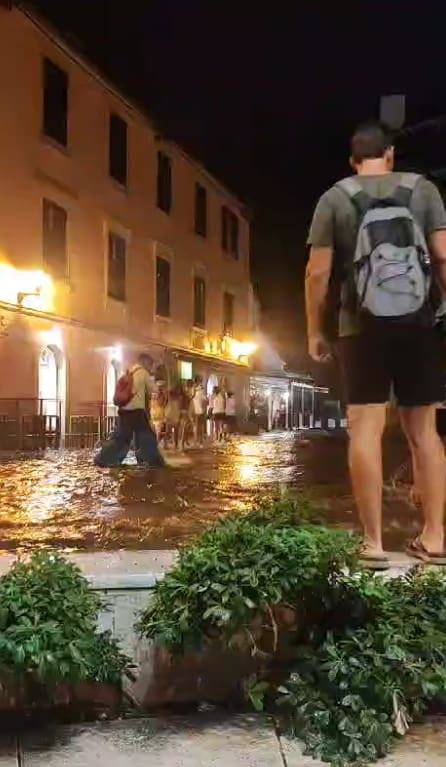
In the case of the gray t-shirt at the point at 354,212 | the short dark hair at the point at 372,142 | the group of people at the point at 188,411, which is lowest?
the group of people at the point at 188,411

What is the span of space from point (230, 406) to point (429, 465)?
6518 mm

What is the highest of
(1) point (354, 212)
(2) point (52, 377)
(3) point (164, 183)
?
(3) point (164, 183)

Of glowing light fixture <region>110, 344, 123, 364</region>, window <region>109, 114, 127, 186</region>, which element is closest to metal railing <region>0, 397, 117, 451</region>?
glowing light fixture <region>110, 344, 123, 364</region>

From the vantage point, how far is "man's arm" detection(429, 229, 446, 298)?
2871 millimetres

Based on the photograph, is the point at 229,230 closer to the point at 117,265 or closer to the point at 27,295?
the point at 117,265

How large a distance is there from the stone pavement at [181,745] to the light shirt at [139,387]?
260 inches

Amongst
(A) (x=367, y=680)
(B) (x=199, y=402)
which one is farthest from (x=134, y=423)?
(A) (x=367, y=680)

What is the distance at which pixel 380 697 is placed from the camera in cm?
238

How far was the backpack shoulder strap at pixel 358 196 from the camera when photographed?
9.38 feet

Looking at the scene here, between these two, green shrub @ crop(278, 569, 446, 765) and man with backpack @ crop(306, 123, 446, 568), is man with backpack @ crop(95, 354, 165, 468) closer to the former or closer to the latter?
man with backpack @ crop(306, 123, 446, 568)

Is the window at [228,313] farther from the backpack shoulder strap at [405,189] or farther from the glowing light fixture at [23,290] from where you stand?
the glowing light fixture at [23,290]

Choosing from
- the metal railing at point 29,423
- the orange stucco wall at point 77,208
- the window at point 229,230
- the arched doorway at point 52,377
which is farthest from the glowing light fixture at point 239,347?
the metal railing at point 29,423

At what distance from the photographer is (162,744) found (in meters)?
2.41

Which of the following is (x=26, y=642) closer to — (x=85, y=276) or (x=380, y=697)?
(x=380, y=697)
